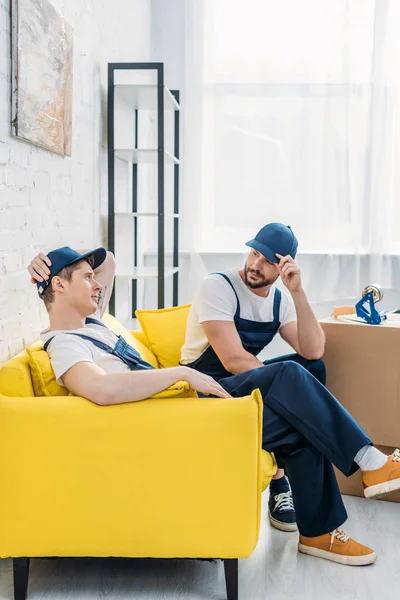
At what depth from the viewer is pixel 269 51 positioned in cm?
502

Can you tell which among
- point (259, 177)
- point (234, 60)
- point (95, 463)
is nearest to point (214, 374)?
point (95, 463)

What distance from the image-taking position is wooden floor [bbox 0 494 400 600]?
78.2 inches

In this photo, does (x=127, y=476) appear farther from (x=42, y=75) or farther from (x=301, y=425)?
(x=42, y=75)

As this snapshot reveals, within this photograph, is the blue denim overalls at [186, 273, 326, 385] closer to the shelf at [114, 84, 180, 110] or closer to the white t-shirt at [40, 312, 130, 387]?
the white t-shirt at [40, 312, 130, 387]

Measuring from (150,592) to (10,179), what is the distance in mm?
1355

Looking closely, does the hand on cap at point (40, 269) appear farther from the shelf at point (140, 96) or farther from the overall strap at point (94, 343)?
the shelf at point (140, 96)

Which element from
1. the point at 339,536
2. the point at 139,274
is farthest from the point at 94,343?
the point at 139,274

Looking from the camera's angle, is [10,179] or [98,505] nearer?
[98,505]

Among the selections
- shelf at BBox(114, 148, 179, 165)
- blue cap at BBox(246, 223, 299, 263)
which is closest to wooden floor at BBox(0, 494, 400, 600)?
blue cap at BBox(246, 223, 299, 263)

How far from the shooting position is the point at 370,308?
9.01ft

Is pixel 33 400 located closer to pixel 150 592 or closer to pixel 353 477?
pixel 150 592

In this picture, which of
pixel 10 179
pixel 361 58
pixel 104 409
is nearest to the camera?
pixel 104 409

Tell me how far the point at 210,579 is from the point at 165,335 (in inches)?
44.5

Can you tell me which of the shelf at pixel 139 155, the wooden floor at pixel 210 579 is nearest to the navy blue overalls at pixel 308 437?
the wooden floor at pixel 210 579
